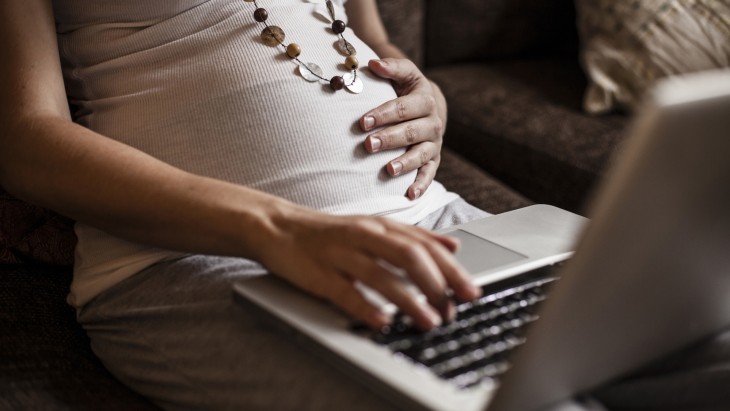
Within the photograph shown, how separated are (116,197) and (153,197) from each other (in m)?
0.04

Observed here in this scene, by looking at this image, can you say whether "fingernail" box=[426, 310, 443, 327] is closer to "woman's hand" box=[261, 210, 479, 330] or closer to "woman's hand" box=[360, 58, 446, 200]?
"woman's hand" box=[261, 210, 479, 330]

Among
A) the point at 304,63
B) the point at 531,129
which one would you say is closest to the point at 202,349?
the point at 304,63

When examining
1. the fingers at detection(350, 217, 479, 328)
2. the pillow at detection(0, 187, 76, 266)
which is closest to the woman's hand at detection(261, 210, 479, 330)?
the fingers at detection(350, 217, 479, 328)

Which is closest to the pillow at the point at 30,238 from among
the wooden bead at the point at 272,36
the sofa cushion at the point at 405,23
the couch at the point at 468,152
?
the couch at the point at 468,152

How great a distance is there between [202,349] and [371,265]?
0.21m

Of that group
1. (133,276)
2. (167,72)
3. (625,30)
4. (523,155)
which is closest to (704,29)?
(625,30)

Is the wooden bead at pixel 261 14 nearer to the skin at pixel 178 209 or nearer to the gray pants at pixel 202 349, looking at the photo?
the skin at pixel 178 209

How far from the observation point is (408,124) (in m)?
0.94

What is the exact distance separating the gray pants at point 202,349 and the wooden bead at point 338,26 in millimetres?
324

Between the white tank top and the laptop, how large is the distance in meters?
0.18

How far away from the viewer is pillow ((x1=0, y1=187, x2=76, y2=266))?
997mm

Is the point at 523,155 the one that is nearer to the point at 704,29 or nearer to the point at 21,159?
the point at 704,29

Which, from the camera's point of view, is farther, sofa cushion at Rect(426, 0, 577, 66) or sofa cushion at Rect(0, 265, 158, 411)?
sofa cushion at Rect(426, 0, 577, 66)

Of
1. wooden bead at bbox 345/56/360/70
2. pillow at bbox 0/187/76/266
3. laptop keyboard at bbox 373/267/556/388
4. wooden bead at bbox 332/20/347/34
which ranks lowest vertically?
pillow at bbox 0/187/76/266
